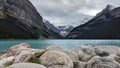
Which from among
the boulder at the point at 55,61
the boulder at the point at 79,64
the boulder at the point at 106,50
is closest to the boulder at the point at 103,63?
the boulder at the point at 79,64

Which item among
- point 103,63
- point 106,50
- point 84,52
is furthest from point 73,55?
point 106,50

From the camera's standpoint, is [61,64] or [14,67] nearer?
[14,67]

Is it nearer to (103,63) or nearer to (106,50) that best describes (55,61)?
(103,63)

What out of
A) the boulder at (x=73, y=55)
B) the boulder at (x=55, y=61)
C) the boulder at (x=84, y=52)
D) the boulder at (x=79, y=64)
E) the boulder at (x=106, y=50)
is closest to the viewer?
the boulder at (x=55, y=61)

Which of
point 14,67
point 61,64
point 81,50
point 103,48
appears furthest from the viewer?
point 103,48

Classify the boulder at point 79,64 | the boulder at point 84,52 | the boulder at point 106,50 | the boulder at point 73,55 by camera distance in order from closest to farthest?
the boulder at point 79,64 → the boulder at point 73,55 → the boulder at point 84,52 → the boulder at point 106,50

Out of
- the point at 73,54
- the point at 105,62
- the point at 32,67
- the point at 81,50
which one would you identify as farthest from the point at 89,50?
the point at 32,67

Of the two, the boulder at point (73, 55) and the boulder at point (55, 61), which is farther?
the boulder at point (73, 55)

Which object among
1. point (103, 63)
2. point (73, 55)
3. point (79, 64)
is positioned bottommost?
point (79, 64)

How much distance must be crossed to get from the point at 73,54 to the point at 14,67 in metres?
7.61

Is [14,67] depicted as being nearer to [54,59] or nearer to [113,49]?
[54,59]

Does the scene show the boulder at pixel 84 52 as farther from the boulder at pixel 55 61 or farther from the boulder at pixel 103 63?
the boulder at pixel 55 61

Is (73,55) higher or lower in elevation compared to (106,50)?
lower

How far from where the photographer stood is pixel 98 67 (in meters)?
15.3
